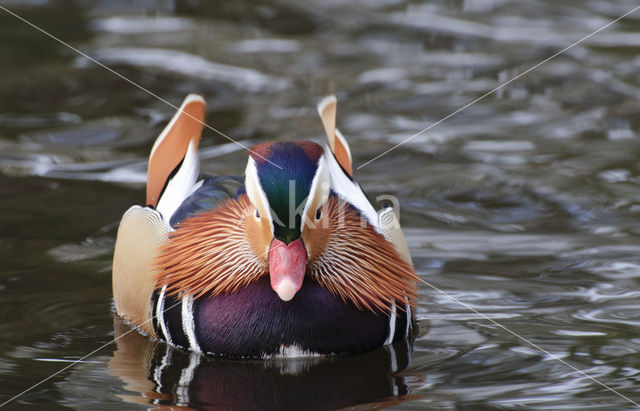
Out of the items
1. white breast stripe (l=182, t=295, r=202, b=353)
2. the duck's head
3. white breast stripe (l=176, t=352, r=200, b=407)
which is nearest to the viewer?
the duck's head

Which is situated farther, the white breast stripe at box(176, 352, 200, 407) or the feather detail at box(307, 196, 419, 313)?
the feather detail at box(307, 196, 419, 313)

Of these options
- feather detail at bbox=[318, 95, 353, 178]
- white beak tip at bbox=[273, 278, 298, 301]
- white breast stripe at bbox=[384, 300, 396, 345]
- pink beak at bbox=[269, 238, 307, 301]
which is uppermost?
feather detail at bbox=[318, 95, 353, 178]

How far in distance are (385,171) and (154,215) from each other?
240 cm

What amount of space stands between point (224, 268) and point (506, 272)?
1.64 meters

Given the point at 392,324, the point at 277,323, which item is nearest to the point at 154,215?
the point at 277,323

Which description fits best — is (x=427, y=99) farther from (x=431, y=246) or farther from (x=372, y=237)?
(x=372, y=237)

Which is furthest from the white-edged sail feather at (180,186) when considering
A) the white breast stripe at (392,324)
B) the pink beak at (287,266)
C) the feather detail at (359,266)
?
the white breast stripe at (392,324)

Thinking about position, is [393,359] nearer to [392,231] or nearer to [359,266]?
[359,266]

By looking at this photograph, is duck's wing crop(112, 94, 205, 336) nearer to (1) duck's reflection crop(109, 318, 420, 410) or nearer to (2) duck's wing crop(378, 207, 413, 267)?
(1) duck's reflection crop(109, 318, 420, 410)

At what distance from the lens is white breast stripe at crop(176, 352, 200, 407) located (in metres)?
3.99

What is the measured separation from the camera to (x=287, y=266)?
3.95 meters

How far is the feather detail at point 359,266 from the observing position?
14.3 feet

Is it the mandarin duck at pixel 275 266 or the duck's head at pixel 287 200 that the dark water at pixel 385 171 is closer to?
the mandarin duck at pixel 275 266

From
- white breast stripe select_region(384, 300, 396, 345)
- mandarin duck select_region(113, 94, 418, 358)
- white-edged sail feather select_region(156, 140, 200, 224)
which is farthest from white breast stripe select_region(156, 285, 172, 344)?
white breast stripe select_region(384, 300, 396, 345)
